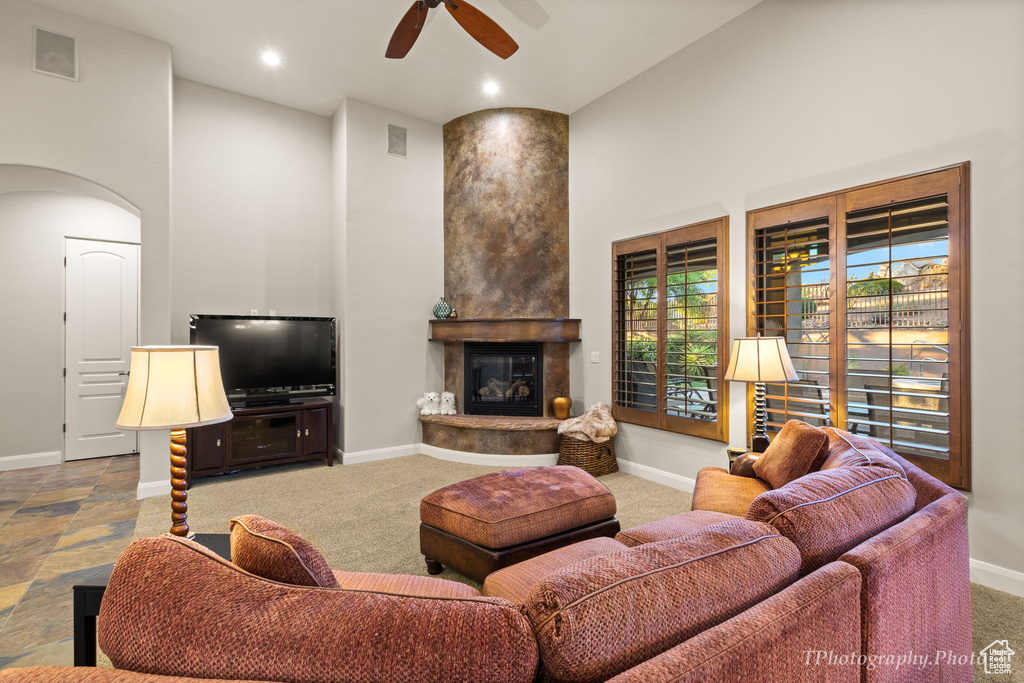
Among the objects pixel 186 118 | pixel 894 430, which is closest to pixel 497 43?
pixel 186 118

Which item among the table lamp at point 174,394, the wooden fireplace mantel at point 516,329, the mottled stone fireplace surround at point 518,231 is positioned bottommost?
the table lamp at point 174,394

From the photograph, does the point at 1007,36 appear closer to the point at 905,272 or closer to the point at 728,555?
the point at 905,272

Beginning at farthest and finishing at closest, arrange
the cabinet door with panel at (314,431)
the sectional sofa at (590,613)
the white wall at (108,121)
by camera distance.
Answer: the cabinet door with panel at (314,431), the white wall at (108,121), the sectional sofa at (590,613)

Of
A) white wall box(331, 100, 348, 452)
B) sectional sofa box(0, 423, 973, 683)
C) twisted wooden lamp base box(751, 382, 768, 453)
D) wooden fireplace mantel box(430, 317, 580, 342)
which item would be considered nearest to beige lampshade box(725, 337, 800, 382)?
twisted wooden lamp base box(751, 382, 768, 453)

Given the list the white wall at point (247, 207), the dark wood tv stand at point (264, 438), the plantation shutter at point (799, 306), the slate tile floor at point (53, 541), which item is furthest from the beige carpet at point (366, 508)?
the white wall at point (247, 207)

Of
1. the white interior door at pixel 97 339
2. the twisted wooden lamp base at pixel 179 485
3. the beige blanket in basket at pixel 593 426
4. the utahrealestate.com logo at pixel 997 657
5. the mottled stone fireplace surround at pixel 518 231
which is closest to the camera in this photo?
the twisted wooden lamp base at pixel 179 485

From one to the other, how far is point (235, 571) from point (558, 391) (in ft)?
14.6

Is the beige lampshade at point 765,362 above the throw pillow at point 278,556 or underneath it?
above

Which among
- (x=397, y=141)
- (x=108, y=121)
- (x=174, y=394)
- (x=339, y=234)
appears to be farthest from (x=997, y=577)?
(x=108, y=121)

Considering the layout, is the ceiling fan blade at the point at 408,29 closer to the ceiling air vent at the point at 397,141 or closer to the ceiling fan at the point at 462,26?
the ceiling fan at the point at 462,26

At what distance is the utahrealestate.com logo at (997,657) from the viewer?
189cm

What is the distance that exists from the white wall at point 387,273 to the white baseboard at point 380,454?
0.04 metres

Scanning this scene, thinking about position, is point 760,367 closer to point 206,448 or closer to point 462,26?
point 462,26

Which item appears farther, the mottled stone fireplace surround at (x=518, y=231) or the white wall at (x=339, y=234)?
the mottled stone fireplace surround at (x=518, y=231)
